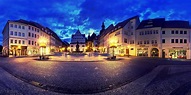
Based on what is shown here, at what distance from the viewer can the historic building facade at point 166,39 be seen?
4091 cm

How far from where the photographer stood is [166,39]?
41938 millimetres

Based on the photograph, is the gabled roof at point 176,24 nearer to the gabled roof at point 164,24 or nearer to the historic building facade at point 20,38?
the gabled roof at point 164,24

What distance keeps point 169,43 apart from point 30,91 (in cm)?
4325

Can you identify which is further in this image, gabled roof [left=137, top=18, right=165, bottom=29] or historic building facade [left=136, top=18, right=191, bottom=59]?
gabled roof [left=137, top=18, right=165, bottom=29]

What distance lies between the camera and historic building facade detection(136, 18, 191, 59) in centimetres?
4091

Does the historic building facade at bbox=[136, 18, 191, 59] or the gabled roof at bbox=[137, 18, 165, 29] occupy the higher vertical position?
the gabled roof at bbox=[137, 18, 165, 29]

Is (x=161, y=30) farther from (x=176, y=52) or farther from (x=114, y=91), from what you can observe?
(x=114, y=91)

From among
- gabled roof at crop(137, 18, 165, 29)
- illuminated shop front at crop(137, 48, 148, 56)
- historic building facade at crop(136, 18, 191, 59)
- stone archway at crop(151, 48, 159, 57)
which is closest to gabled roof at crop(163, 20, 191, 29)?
historic building facade at crop(136, 18, 191, 59)

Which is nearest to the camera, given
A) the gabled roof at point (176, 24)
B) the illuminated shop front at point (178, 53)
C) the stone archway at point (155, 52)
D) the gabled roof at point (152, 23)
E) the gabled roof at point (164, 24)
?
the illuminated shop front at point (178, 53)

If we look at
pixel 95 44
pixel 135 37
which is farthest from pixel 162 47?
pixel 95 44

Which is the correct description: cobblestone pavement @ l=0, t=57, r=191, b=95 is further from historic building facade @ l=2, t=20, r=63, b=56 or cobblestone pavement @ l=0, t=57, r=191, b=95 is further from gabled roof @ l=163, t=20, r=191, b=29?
gabled roof @ l=163, t=20, r=191, b=29

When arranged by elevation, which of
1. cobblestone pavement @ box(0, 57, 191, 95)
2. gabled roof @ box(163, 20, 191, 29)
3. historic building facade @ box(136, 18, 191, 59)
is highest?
gabled roof @ box(163, 20, 191, 29)

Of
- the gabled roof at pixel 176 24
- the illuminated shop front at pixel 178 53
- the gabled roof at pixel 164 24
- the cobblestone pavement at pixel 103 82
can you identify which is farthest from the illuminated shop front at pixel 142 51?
the cobblestone pavement at pixel 103 82

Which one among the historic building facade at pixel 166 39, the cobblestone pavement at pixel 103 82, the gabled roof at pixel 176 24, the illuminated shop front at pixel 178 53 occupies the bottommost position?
the cobblestone pavement at pixel 103 82
